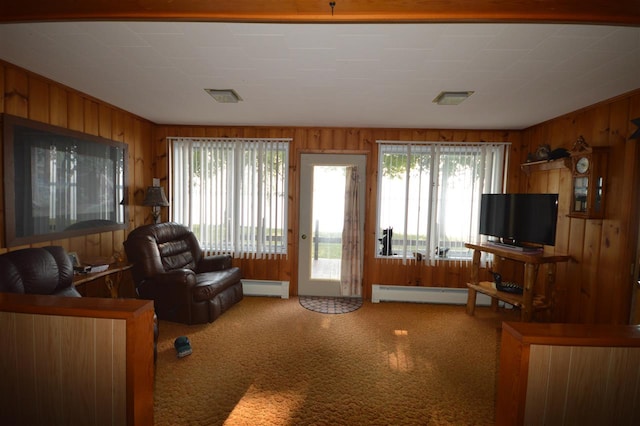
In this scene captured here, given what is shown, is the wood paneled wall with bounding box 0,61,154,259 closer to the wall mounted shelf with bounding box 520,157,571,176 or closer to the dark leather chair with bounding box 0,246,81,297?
the dark leather chair with bounding box 0,246,81,297

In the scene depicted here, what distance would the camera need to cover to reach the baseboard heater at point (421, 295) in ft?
13.8

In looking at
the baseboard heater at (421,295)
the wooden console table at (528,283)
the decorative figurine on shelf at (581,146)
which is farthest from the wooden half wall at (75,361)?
the decorative figurine on shelf at (581,146)

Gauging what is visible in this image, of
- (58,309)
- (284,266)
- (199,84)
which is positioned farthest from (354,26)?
(284,266)

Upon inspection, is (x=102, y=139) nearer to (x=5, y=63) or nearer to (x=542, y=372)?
(x=5, y=63)

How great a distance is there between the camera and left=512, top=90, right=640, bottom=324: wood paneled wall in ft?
8.66

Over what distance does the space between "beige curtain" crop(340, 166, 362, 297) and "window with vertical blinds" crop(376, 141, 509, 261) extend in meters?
0.33

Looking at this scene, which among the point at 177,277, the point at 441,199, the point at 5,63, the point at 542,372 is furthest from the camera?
the point at 441,199

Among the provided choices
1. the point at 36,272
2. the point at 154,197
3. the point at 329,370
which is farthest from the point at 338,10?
the point at 154,197

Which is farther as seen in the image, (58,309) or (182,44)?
(182,44)

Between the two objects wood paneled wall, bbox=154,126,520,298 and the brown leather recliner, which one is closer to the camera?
the brown leather recliner

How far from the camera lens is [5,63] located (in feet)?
7.61

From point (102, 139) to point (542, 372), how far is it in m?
4.15

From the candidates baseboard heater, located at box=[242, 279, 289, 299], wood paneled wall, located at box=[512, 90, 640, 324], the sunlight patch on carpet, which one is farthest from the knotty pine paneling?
baseboard heater, located at box=[242, 279, 289, 299]

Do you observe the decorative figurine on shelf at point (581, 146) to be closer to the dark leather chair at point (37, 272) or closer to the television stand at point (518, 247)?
the television stand at point (518, 247)
